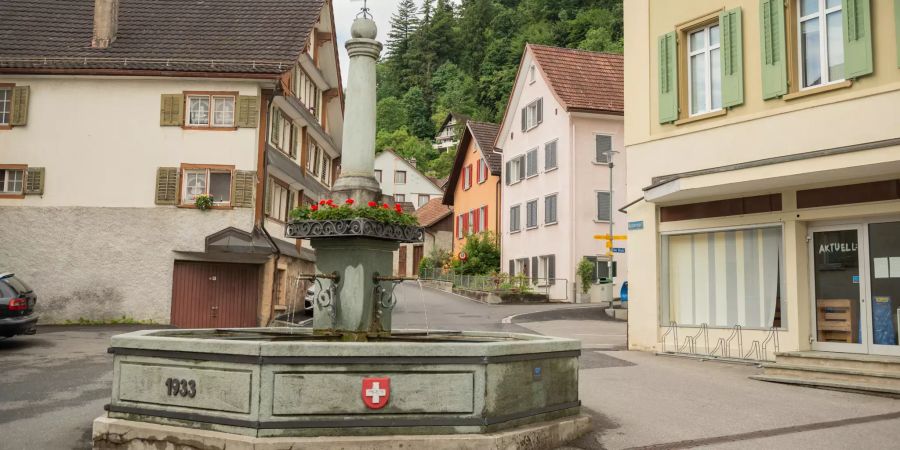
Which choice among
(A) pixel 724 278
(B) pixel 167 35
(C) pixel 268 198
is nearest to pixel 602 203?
(C) pixel 268 198

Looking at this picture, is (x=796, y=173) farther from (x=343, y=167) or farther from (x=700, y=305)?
(x=343, y=167)

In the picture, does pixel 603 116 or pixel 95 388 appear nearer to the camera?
pixel 95 388

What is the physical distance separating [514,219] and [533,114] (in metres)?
5.64

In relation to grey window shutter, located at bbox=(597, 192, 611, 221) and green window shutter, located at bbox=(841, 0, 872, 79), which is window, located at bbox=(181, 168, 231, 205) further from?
green window shutter, located at bbox=(841, 0, 872, 79)

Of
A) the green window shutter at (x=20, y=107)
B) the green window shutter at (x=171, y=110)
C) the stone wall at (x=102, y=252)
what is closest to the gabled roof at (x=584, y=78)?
the green window shutter at (x=171, y=110)

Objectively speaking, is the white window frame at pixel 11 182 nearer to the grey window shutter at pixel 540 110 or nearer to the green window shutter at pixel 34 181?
the green window shutter at pixel 34 181

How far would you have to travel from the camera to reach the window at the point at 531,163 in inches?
1533

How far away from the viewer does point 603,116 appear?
35.6 metres

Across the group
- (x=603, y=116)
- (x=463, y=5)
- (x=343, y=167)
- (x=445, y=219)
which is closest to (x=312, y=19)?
(x=603, y=116)

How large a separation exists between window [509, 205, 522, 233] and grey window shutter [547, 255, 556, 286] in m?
3.89

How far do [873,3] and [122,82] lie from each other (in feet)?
68.9

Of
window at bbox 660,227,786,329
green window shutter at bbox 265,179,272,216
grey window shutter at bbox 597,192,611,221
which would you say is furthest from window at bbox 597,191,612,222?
window at bbox 660,227,786,329

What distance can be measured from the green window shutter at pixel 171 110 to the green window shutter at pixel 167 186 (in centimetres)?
149

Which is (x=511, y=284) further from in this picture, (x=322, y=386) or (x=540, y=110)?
(x=322, y=386)
